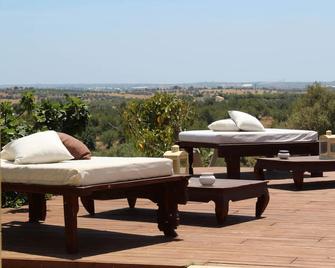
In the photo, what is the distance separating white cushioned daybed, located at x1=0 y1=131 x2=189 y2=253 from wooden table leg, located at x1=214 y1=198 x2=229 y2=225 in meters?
Result: 0.61

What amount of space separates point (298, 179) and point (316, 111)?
60.8 feet

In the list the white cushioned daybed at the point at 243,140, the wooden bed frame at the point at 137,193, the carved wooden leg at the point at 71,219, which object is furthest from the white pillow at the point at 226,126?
the carved wooden leg at the point at 71,219

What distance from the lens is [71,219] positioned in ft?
16.4

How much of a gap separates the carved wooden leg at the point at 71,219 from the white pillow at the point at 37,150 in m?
0.48

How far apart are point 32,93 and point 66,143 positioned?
2338mm

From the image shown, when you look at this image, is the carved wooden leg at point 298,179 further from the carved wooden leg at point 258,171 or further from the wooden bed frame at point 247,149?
the wooden bed frame at point 247,149

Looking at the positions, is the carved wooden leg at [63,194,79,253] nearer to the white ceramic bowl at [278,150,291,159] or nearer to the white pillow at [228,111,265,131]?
the white ceramic bowl at [278,150,291,159]

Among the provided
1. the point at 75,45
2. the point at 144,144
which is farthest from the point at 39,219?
the point at 75,45

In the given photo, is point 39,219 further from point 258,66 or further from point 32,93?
point 258,66

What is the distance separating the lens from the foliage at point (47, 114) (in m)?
7.96

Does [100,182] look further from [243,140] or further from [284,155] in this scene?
[243,140]

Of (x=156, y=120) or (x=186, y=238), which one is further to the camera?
(x=156, y=120)

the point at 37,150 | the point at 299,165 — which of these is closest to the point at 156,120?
the point at 299,165

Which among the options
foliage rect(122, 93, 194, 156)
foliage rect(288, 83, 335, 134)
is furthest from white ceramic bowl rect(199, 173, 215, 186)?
foliage rect(288, 83, 335, 134)
